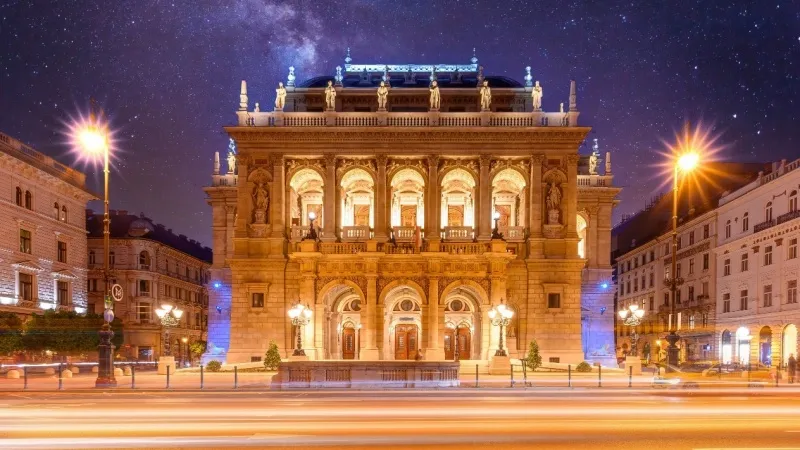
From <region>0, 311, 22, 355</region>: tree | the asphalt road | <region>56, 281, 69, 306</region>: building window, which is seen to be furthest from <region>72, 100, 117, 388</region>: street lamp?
<region>56, 281, 69, 306</region>: building window

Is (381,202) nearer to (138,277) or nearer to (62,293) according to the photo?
(62,293)

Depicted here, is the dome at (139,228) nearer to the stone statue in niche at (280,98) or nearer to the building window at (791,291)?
the stone statue in niche at (280,98)

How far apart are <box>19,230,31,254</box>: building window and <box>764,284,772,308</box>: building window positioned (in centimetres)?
5247

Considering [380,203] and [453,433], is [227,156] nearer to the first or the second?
[380,203]

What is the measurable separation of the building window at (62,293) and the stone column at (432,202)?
2931cm

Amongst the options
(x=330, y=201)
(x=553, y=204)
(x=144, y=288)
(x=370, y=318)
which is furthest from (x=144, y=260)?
(x=553, y=204)

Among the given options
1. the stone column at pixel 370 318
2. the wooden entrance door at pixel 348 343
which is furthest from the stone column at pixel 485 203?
the wooden entrance door at pixel 348 343

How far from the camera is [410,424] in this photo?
14.8 m

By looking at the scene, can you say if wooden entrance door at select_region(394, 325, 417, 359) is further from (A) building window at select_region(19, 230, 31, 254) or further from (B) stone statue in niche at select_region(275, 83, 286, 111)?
(A) building window at select_region(19, 230, 31, 254)

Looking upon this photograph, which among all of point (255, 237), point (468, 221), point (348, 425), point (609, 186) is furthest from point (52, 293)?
point (348, 425)

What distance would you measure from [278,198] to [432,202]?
441 inches

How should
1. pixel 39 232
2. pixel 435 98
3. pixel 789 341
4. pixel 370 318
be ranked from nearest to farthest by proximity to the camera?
pixel 789 341 < pixel 370 318 < pixel 435 98 < pixel 39 232

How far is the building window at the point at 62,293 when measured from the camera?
58.5 meters

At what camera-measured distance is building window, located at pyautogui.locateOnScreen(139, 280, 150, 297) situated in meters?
77.7
